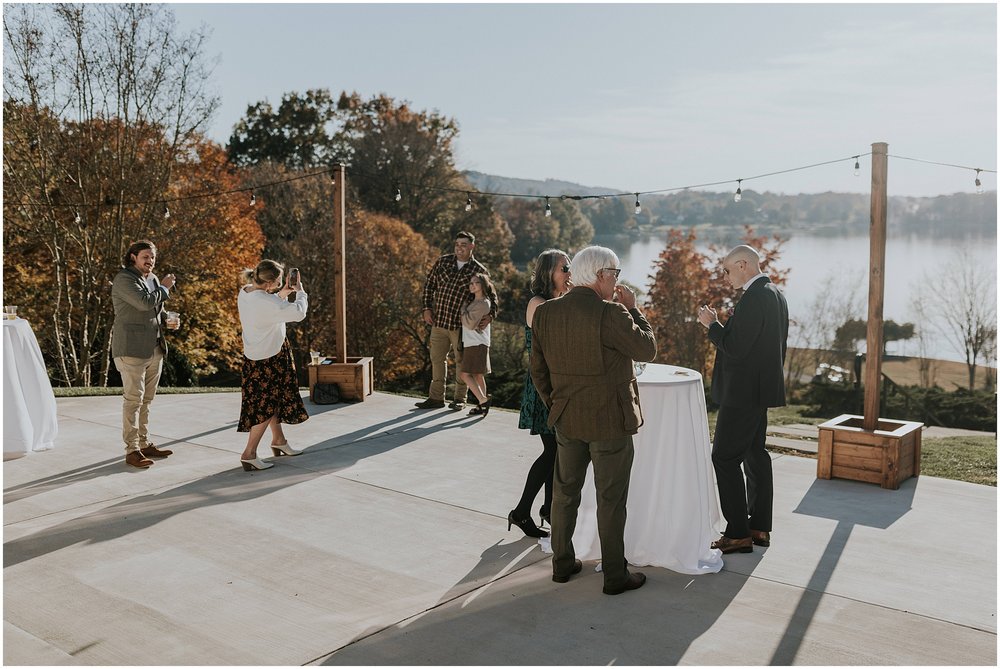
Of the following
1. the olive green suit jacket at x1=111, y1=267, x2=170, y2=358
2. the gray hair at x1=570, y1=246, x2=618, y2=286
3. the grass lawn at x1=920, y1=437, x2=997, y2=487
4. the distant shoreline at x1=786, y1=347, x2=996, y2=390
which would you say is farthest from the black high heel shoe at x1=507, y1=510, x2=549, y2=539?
the distant shoreline at x1=786, y1=347, x2=996, y2=390

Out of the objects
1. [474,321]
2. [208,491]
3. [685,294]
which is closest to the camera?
[208,491]

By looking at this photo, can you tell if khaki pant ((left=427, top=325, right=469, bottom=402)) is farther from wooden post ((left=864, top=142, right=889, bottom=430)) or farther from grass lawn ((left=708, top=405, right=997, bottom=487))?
wooden post ((left=864, top=142, right=889, bottom=430))

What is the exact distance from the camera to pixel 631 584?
12.7ft

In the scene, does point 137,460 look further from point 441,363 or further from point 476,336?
point 441,363

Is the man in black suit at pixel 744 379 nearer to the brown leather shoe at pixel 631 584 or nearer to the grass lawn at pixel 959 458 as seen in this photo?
the brown leather shoe at pixel 631 584

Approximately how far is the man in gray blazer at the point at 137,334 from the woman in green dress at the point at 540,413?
109 inches

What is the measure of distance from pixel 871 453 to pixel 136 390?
17.0ft

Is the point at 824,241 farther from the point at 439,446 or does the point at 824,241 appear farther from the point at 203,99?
the point at 439,446

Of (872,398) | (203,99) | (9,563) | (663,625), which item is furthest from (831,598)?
(203,99)

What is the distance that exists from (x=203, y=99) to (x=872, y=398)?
15.9m

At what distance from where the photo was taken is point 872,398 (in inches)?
231

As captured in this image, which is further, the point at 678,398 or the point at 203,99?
the point at 203,99

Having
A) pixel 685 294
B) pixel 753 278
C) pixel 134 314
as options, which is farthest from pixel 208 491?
pixel 685 294

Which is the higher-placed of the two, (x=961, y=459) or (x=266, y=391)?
(x=266, y=391)
